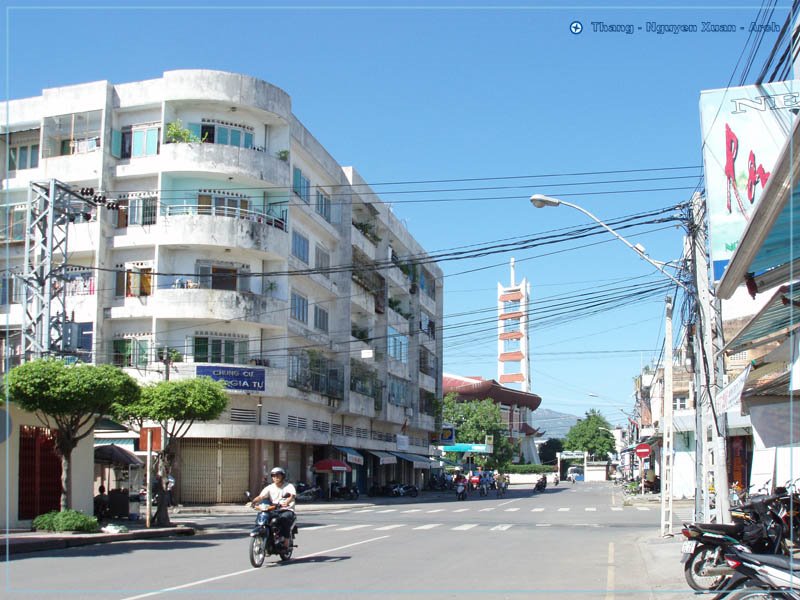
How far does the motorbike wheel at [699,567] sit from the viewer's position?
1232cm

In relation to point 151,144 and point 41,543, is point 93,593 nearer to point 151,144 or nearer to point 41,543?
point 41,543

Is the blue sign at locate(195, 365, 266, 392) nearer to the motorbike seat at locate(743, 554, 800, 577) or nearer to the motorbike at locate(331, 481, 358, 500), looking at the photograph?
the motorbike at locate(331, 481, 358, 500)

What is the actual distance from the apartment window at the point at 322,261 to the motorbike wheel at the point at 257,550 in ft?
111

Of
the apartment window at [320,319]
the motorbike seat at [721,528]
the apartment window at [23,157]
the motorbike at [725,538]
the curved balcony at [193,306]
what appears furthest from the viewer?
the apartment window at [320,319]

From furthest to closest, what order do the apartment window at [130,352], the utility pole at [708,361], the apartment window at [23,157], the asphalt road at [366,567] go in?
the apartment window at [23,157] < the apartment window at [130,352] < the utility pole at [708,361] < the asphalt road at [366,567]

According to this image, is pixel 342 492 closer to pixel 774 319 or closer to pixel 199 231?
pixel 199 231

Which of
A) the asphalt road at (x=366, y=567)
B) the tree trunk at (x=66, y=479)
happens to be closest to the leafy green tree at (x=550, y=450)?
the asphalt road at (x=366, y=567)

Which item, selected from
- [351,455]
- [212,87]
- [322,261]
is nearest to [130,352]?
[212,87]

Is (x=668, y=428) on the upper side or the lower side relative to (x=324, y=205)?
lower

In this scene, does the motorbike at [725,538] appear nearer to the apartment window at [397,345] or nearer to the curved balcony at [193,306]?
the curved balcony at [193,306]

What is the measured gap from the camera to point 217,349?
1668 inches

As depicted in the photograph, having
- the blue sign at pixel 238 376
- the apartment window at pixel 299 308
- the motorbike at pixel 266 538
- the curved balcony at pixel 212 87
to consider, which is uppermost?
the curved balcony at pixel 212 87

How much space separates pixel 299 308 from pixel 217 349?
6237mm

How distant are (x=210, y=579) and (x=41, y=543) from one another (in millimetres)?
6887
